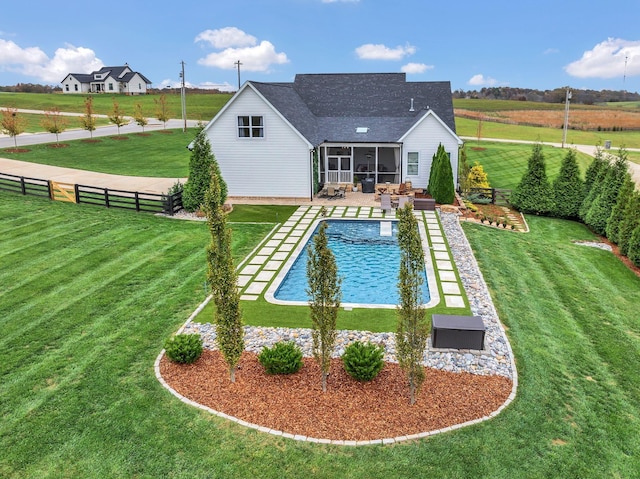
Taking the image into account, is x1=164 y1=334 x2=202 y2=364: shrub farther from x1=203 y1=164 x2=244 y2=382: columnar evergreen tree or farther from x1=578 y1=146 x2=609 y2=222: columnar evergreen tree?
x1=578 y1=146 x2=609 y2=222: columnar evergreen tree

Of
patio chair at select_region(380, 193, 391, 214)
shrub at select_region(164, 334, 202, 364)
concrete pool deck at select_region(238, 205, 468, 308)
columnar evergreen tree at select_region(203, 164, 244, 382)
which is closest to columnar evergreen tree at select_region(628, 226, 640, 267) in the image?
concrete pool deck at select_region(238, 205, 468, 308)

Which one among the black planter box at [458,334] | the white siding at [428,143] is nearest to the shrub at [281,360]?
the black planter box at [458,334]

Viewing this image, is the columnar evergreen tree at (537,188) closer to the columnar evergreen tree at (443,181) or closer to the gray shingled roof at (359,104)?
the columnar evergreen tree at (443,181)

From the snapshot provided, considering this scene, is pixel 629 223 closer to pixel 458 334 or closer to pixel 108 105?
pixel 458 334

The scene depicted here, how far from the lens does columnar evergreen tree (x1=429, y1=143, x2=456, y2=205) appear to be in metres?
27.5

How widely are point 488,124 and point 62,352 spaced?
70599mm

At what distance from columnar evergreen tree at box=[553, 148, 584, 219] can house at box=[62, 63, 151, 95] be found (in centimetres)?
11655

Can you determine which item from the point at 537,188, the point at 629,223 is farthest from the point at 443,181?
the point at 629,223

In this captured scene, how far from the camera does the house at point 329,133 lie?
1114 inches

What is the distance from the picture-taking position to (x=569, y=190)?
26016 mm

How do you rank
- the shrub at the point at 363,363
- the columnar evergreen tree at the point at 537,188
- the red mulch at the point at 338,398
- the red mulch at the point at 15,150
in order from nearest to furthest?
the red mulch at the point at 338,398, the shrub at the point at 363,363, the columnar evergreen tree at the point at 537,188, the red mulch at the point at 15,150

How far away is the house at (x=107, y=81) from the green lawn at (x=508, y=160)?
99173 mm

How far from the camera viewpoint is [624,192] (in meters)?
21.3

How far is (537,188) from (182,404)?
22725 mm
